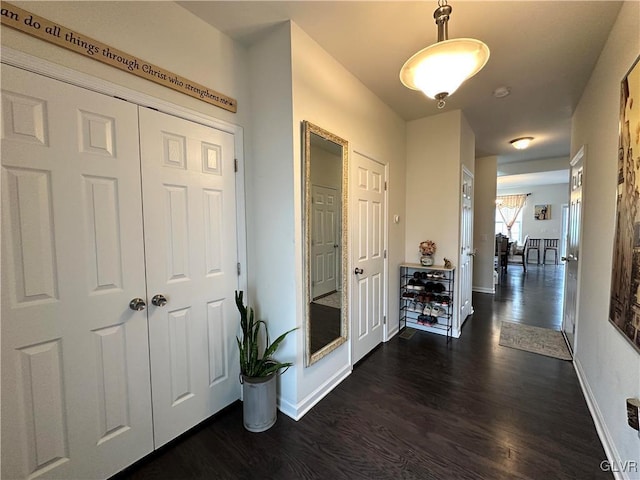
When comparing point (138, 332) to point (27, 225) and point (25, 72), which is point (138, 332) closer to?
point (27, 225)

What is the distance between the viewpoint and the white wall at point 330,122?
1758 millimetres

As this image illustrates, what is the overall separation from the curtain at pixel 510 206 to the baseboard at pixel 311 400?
976 centimetres

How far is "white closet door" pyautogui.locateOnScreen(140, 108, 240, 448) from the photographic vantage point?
1.49m

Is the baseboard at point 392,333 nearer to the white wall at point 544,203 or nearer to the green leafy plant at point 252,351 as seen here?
the green leafy plant at point 252,351

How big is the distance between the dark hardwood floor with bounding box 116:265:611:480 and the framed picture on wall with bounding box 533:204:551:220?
8.21m

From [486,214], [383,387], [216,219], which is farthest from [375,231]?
[486,214]

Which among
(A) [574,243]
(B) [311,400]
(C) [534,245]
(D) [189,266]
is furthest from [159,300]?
(C) [534,245]

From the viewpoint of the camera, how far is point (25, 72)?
1087 millimetres

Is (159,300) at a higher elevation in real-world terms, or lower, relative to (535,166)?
lower

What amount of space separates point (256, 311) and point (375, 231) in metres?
1.42

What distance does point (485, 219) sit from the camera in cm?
497

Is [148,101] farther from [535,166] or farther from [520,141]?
[535,166]

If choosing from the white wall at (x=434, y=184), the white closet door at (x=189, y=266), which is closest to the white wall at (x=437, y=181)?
the white wall at (x=434, y=184)

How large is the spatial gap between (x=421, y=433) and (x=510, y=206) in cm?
996
